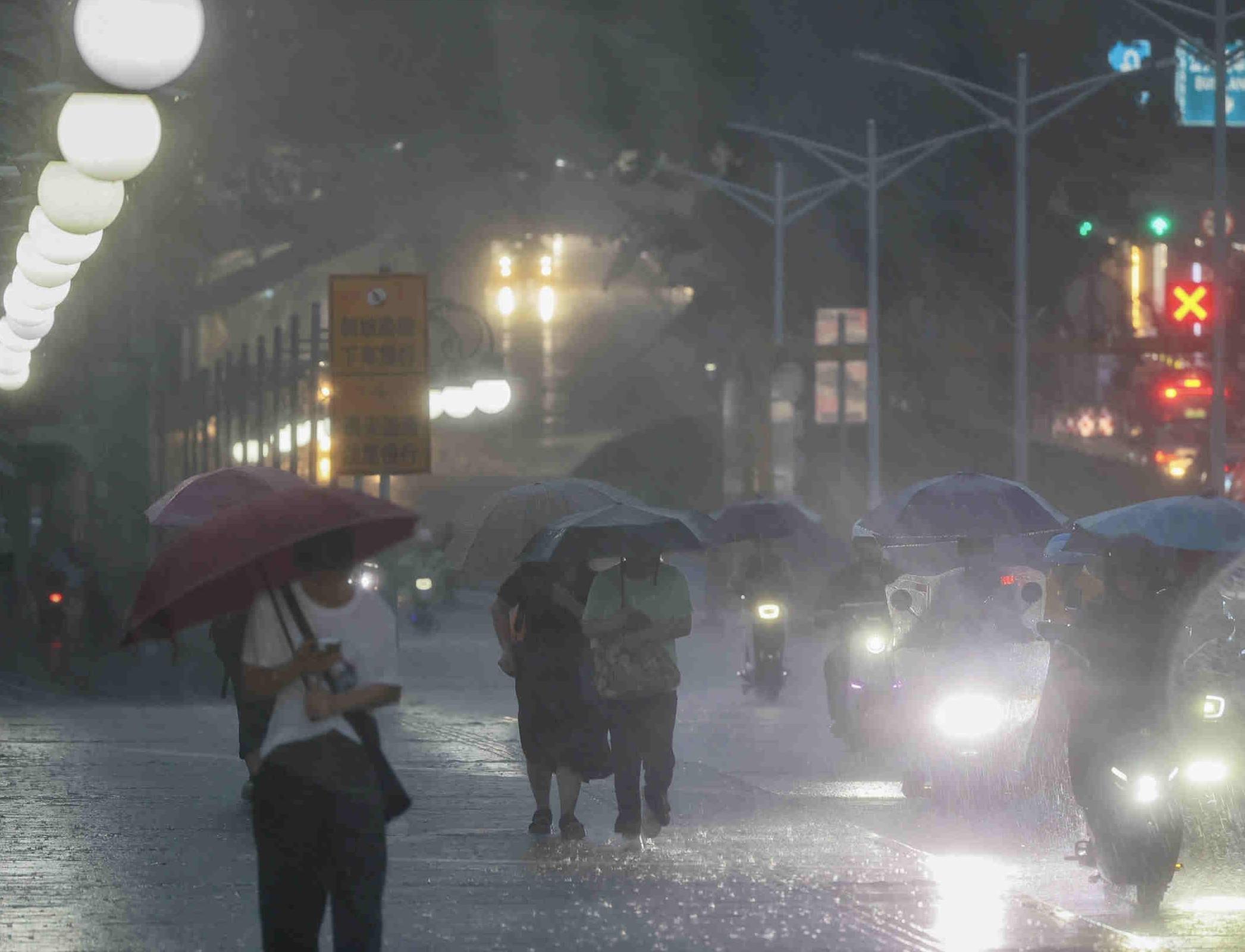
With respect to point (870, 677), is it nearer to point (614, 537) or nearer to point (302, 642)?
point (614, 537)

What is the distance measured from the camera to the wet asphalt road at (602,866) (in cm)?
981

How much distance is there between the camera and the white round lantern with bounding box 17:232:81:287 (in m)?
15.0

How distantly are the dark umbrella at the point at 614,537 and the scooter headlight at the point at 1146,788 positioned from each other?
269 centimetres

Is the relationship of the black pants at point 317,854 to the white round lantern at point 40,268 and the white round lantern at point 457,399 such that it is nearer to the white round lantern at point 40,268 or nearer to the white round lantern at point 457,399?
the white round lantern at point 40,268

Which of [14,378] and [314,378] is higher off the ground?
[314,378]

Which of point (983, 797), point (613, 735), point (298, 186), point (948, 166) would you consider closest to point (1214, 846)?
point (983, 797)

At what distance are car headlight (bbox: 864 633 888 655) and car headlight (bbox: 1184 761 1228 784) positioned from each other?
184 inches

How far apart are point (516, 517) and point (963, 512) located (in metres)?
3.45

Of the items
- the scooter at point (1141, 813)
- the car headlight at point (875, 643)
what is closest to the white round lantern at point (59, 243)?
the car headlight at point (875, 643)

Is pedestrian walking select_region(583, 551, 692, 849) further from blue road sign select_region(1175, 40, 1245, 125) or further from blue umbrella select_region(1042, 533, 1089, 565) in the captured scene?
blue road sign select_region(1175, 40, 1245, 125)

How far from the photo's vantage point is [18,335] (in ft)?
60.6

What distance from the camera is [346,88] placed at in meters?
39.0

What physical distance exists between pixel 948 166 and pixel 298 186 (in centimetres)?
1400

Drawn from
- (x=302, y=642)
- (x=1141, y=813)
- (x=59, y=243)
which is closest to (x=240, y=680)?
(x=59, y=243)
